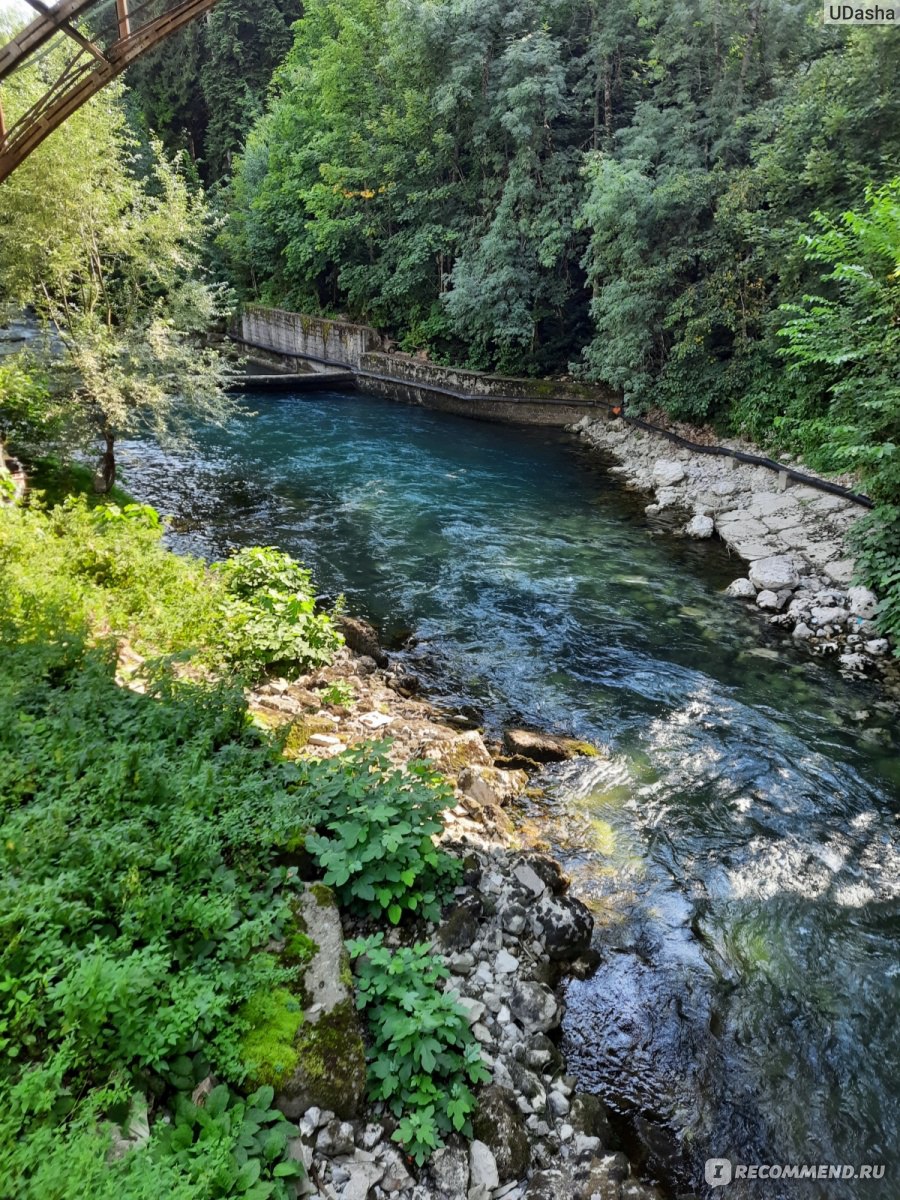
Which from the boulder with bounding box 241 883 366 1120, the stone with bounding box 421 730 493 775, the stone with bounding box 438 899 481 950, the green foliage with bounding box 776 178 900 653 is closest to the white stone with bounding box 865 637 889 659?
the green foliage with bounding box 776 178 900 653

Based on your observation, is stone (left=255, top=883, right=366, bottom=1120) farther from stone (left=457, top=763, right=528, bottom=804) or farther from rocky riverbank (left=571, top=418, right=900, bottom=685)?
rocky riverbank (left=571, top=418, right=900, bottom=685)

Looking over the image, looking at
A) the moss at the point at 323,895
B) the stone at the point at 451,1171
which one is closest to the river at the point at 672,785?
the stone at the point at 451,1171

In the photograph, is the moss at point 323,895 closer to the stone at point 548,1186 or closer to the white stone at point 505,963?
the white stone at point 505,963

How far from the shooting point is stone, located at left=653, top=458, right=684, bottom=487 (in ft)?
52.7

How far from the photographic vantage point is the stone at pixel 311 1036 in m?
3.14

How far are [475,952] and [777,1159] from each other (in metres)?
1.99

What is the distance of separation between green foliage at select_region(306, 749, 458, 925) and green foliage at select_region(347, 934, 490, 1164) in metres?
0.33

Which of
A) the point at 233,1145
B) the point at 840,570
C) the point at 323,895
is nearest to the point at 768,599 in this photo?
the point at 840,570

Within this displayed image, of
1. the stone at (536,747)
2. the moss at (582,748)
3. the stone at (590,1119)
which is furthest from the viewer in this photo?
the moss at (582,748)

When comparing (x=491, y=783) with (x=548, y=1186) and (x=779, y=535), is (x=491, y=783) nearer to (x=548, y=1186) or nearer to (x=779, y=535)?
(x=548, y=1186)

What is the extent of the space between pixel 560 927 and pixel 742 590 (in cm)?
803

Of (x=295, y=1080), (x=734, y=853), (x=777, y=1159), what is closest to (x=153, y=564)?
(x=295, y=1080)

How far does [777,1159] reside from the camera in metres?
3.84

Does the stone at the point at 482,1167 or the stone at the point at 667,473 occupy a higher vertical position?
the stone at the point at 667,473
